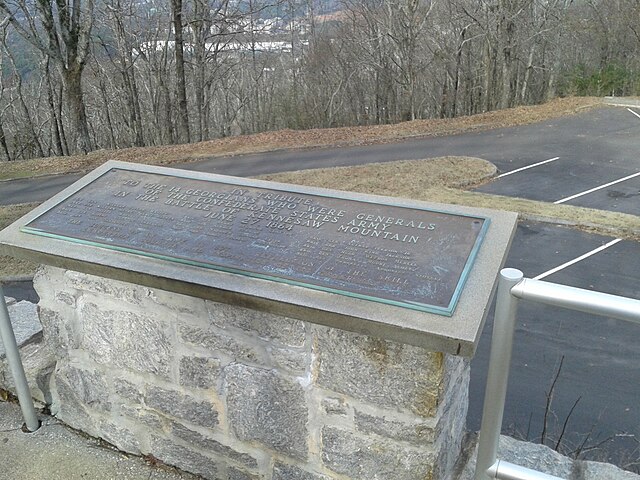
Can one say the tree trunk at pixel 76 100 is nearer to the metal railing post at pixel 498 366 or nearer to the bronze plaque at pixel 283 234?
the bronze plaque at pixel 283 234

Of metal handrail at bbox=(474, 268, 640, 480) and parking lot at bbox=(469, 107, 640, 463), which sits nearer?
metal handrail at bbox=(474, 268, 640, 480)

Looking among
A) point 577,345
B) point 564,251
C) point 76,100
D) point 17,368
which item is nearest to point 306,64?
point 76,100

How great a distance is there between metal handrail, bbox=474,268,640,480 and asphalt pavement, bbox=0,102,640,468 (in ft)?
6.23

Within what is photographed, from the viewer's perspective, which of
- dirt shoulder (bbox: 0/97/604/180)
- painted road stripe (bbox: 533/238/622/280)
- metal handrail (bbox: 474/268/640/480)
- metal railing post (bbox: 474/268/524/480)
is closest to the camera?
metal handrail (bbox: 474/268/640/480)

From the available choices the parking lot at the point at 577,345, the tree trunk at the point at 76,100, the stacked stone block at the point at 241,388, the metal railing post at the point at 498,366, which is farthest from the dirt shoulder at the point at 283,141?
the metal railing post at the point at 498,366

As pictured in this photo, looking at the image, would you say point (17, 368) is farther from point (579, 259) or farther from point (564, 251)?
point (564, 251)

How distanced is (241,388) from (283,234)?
0.73m

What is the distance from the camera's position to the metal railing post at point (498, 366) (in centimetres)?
174

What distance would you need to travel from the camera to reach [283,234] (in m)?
2.67

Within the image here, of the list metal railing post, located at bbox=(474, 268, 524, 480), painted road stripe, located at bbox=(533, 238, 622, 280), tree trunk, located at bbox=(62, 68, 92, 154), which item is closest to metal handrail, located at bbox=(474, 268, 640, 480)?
metal railing post, located at bbox=(474, 268, 524, 480)

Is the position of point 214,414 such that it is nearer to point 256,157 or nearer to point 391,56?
point 256,157

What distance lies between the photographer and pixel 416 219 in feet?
8.63

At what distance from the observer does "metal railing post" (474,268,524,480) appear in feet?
5.72

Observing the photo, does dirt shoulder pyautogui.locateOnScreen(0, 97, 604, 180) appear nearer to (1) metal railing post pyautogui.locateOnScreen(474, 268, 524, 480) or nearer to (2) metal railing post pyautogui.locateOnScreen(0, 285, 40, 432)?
(2) metal railing post pyautogui.locateOnScreen(0, 285, 40, 432)
